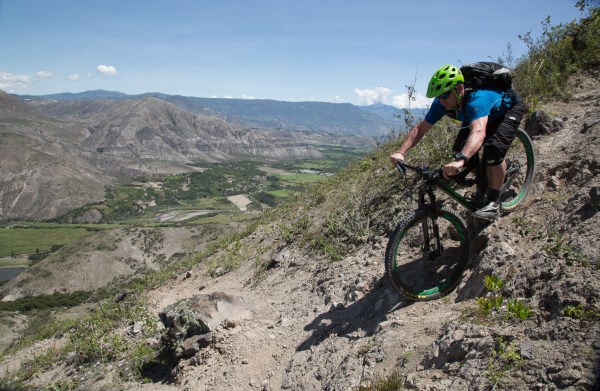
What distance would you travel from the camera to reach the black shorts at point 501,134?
4.86m

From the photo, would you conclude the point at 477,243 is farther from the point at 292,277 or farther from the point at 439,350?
the point at 292,277

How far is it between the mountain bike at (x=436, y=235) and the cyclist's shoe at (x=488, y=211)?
0.14m

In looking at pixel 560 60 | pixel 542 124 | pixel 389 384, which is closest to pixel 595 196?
pixel 542 124

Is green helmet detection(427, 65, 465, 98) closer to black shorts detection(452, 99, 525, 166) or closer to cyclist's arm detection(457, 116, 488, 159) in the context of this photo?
cyclist's arm detection(457, 116, 488, 159)

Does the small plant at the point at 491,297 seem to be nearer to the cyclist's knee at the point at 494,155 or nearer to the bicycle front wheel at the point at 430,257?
the bicycle front wheel at the point at 430,257

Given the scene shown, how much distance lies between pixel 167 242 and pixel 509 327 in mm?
102540

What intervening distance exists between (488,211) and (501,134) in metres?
1.06

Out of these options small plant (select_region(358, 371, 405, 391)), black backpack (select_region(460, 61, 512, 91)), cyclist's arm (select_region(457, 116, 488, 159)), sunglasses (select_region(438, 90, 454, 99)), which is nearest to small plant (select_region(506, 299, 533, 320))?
small plant (select_region(358, 371, 405, 391))

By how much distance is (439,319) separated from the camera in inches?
185

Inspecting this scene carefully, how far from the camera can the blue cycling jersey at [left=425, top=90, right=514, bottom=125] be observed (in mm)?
4652

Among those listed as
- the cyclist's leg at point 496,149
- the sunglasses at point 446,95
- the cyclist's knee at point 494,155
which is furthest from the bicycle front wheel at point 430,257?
the sunglasses at point 446,95

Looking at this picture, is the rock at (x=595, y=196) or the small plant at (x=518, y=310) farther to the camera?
the rock at (x=595, y=196)

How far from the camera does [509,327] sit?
383 cm

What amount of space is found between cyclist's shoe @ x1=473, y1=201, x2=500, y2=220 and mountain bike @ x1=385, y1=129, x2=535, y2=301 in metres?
0.14
